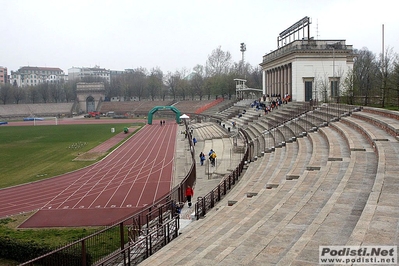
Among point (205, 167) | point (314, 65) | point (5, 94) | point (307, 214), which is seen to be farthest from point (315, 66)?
point (5, 94)

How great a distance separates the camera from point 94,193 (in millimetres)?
24516

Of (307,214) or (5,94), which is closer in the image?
(307,214)

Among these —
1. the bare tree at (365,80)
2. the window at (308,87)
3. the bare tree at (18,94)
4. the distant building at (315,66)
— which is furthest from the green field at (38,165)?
the bare tree at (18,94)

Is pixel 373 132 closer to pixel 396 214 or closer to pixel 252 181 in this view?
pixel 252 181

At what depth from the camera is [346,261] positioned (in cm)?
625

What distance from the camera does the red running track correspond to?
1994 cm

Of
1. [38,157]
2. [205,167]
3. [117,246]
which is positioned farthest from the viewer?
[38,157]

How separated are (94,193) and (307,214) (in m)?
17.9

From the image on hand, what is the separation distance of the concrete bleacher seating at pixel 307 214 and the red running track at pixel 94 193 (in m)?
8.62

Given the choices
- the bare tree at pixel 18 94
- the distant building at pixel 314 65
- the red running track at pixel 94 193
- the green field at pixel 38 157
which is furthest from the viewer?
the bare tree at pixel 18 94

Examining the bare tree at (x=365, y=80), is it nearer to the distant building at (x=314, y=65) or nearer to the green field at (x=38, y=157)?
the distant building at (x=314, y=65)

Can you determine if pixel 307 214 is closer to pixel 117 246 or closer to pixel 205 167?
pixel 117 246

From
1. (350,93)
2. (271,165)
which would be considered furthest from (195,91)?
(271,165)

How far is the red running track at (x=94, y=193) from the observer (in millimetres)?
19941
